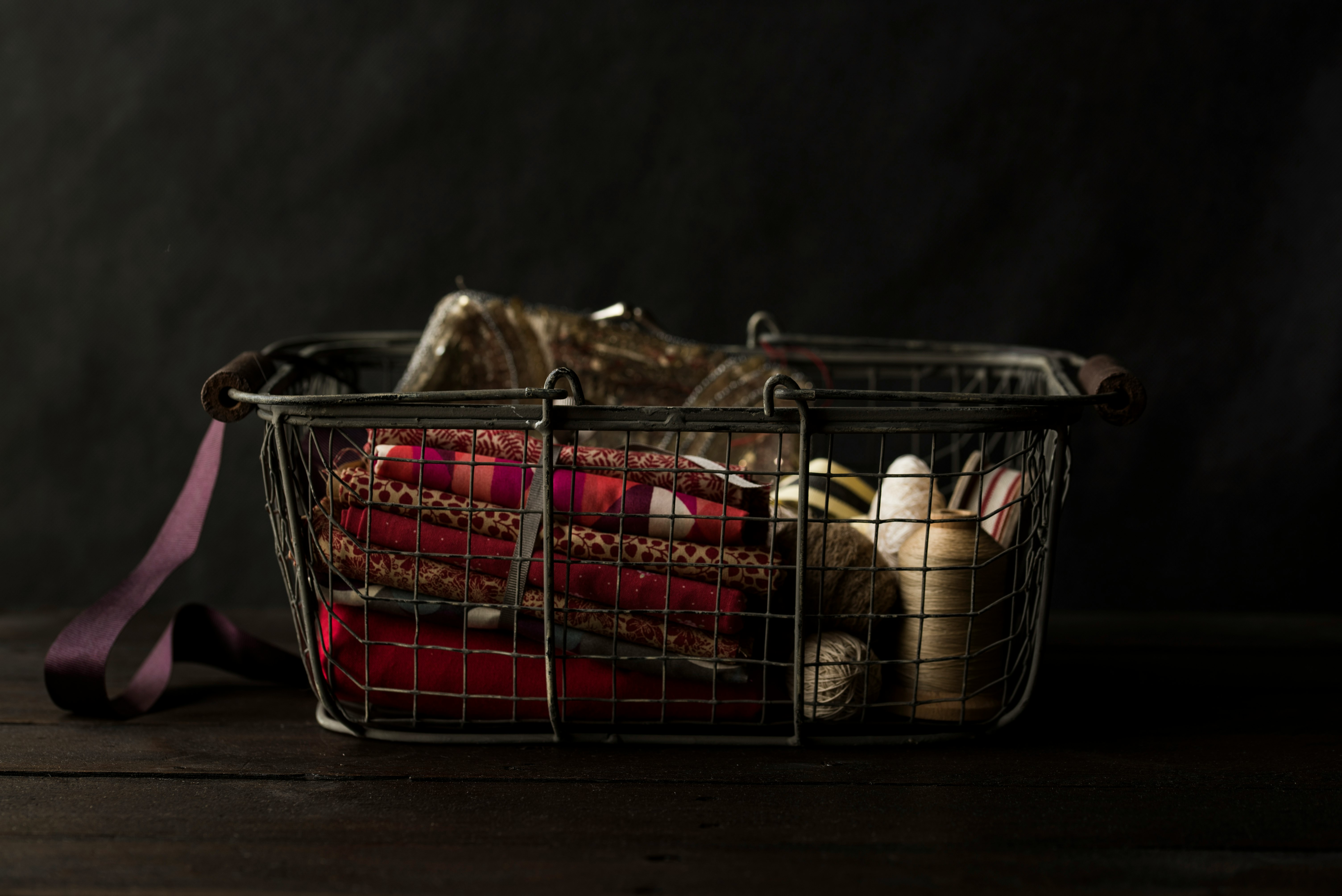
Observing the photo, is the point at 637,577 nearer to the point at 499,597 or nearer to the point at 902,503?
the point at 499,597

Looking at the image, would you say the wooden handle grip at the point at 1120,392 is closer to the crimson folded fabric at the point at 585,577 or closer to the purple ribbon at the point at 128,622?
the crimson folded fabric at the point at 585,577

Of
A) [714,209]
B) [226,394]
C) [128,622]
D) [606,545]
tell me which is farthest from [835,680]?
[714,209]

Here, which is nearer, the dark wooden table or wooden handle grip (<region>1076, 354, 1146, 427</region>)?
the dark wooden table

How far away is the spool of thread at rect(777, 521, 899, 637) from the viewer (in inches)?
26.2

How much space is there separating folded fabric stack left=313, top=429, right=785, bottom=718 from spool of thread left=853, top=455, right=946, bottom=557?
0.39 ft

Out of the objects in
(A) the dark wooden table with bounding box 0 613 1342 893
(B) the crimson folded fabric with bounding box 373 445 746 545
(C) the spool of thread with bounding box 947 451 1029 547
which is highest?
(B) the crimson folded fabric with bounding box 373 445 746 545

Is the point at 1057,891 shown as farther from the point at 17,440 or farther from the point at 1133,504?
the point at 17,440

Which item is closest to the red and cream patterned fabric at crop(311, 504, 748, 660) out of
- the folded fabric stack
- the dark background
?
the folded fabric stack

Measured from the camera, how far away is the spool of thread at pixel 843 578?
665 millimetres

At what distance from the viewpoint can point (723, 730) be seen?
68 centimetres

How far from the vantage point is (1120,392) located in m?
0.64

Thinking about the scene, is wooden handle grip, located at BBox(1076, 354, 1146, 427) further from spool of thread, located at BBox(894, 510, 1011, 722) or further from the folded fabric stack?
the folded fabric stack

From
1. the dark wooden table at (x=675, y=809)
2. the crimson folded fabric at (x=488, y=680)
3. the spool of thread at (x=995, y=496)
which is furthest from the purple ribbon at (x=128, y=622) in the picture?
the spool of thread at (x=995, y=496)

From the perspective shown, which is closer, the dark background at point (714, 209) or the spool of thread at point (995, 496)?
the spool of thread at point (995, 496)
